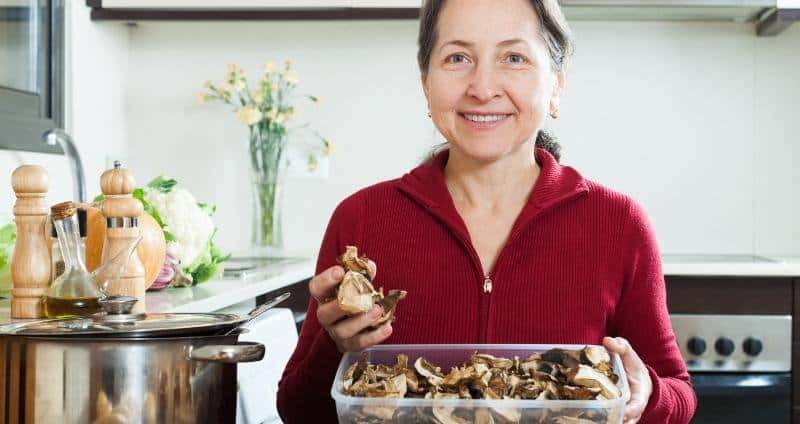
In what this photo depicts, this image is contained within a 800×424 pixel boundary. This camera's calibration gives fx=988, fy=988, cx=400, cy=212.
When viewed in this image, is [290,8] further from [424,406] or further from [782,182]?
[424,406]

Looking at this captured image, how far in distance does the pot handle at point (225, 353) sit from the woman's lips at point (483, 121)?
0.56 meters

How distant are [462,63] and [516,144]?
128mm

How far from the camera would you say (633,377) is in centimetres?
90

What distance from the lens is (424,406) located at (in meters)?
0.74

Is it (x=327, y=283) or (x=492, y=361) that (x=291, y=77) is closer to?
(x=327, y=283)

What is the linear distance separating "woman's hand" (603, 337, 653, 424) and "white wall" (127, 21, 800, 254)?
2.15 m

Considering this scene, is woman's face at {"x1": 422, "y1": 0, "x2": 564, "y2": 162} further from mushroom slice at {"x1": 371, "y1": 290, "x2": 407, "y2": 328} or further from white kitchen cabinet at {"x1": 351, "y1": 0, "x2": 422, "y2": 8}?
white kitchen cabinet at {"x1": 351, "y1": 0, "x2": 422, "y2": 8}

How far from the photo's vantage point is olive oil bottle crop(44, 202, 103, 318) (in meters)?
1.07

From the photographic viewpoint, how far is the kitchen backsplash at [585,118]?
9.68ft

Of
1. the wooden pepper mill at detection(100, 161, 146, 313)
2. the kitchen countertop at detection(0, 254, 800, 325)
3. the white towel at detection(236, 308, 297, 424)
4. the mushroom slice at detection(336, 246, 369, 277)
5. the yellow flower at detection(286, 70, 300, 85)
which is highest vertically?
the yellow flower at detection(286, 70, 300, 85)

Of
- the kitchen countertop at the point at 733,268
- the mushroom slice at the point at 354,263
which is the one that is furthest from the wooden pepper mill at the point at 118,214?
the kitchen countertop at the point at 733,268

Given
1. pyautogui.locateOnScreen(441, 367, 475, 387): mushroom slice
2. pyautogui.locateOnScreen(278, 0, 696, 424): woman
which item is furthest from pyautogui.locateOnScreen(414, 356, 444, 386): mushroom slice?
pyautogui.locateOnScreen(278, 0, 696, 424): woman

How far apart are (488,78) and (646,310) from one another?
0.36 metres

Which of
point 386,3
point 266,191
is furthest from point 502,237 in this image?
point 266,191
